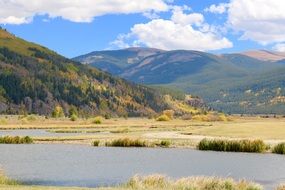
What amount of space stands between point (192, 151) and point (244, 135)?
2280 centimetres

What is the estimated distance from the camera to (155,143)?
80625 millimetres

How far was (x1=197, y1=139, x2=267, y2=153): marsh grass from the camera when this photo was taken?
234 feet

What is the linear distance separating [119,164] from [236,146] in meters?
19.9

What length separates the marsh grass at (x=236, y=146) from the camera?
71.4 meters

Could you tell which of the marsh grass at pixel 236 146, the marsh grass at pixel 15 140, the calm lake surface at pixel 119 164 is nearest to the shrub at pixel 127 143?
the calm lake surface at pixel 119 164

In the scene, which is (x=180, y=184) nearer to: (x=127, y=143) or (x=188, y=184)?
(x=188, y=184)

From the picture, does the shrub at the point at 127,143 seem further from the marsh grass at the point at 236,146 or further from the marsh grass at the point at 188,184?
the marsh grass at the point at 188,184

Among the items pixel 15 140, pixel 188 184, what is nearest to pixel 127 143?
pixel 15 140

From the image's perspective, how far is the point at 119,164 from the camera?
5666 centimetres

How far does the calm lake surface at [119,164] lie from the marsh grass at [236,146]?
2.96 m

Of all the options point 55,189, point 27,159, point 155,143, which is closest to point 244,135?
point 155,143

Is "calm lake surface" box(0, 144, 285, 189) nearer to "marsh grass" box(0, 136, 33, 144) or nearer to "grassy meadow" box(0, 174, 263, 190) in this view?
"grassy meadow" box(0, 174, 263, 190)

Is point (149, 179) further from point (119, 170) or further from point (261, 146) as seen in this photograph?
point (261, 146)

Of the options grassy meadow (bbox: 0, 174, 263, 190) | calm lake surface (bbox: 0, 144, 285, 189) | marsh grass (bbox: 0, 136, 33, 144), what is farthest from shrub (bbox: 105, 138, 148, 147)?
grassy meadow (bbox: 0, 174, 263, 190)
